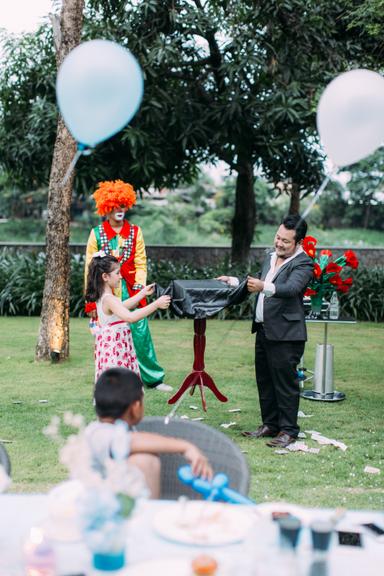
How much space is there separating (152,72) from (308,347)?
4861mm

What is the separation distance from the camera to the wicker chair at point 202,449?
97.6 inches

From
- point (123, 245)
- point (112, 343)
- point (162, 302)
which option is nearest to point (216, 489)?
point (162, 302)

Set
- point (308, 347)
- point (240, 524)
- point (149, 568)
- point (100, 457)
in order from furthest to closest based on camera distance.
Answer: point (308, 347) → point (100, 457) → point (240, 524) → point (149, 568)

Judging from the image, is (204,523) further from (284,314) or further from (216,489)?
(284,314)

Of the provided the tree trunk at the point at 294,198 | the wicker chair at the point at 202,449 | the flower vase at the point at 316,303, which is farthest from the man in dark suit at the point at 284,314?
the tree trunk at the point at 294,198

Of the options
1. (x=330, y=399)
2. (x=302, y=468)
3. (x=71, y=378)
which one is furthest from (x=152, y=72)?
(x=302, y=468)

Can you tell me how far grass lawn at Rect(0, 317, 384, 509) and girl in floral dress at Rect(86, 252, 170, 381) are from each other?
2.45 feet

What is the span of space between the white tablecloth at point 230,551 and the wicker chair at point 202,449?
0.43m

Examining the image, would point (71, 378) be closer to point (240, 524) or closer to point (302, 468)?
point (302, 468)

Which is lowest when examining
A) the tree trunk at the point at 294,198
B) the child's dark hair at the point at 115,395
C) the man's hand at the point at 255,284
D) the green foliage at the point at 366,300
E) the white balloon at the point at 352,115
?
the green foliage at the point at 366,300

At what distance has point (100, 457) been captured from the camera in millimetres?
2291

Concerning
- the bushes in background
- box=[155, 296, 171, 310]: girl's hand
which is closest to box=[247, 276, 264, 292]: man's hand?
box=[155, 296, 171, 310]: girl's hand

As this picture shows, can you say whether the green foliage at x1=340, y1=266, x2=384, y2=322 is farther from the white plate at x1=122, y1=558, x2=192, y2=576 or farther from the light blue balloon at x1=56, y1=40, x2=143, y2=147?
the white plate at x1=122, y1=558, x2=192, y2=576

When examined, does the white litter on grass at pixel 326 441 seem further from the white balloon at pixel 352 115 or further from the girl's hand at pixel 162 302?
the white balloon at pixel 352 115
